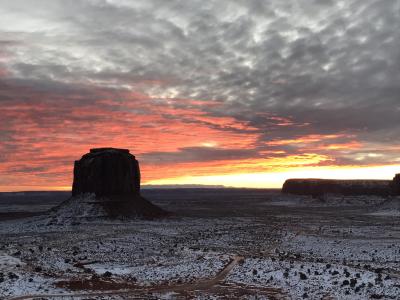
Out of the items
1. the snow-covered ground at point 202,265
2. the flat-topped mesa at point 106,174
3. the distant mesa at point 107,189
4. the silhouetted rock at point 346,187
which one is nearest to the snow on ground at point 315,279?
the snow-covered ground at point 202,265

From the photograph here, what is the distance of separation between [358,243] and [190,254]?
1811cm

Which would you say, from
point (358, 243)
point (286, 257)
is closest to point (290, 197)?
point (358, 243)

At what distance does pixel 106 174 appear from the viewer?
277ft

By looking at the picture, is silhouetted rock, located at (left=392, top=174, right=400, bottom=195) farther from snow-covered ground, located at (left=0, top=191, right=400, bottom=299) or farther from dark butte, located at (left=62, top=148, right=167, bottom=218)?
snow-covered ground, located at (left=0, top=191, right=400, bottom=299)

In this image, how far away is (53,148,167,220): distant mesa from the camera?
78375 mm

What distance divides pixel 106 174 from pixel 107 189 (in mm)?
2785

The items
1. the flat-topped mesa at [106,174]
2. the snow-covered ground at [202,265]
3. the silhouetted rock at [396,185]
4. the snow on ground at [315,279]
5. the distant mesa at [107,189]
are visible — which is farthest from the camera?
the silhouetted rock at [396,185]

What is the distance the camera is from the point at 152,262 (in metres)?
33.2

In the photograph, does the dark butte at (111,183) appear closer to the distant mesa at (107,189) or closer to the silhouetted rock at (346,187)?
the distant mesa at (107,189)

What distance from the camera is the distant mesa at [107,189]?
78.4 m

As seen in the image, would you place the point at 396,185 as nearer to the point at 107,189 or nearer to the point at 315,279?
the point at 107,189

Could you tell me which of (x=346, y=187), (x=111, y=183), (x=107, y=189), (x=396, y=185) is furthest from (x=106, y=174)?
(x=346, y=187)

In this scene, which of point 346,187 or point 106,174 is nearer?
point 106,174

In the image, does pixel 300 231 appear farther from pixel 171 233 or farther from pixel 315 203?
pixel 315 203
